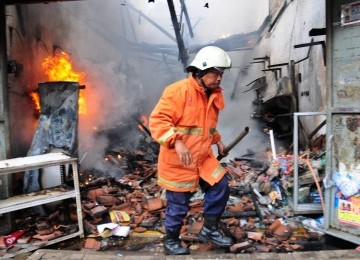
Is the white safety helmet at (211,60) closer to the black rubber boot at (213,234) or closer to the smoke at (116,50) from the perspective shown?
the black rubber boot at (213,234)

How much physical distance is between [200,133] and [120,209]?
101 inches

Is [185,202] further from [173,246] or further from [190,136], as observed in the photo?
[190,136]

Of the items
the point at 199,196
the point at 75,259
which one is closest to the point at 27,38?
the point at 199,196

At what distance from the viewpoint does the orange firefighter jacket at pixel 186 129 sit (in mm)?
3410

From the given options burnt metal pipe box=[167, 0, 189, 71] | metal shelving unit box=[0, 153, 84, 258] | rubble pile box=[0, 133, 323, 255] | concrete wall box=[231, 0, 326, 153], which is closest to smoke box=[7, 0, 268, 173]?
concrete wall box=[231, 0, 326, 153]

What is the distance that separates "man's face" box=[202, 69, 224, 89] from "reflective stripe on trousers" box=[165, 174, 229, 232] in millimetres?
1137

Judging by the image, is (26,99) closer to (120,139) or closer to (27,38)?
(27,38)

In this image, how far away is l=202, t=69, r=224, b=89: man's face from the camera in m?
3.57

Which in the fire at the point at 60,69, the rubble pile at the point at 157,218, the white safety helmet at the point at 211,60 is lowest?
the rubble pile at the point at 157,218

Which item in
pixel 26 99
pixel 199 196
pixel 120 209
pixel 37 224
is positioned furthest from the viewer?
pixel 26 99

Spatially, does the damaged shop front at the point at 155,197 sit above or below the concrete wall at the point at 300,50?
below

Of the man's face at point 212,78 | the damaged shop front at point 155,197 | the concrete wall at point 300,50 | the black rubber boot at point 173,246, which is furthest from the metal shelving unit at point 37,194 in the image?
the concrete wall at point 300,50

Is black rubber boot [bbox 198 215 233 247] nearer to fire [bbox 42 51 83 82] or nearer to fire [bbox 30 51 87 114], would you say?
fire [bbox 30 51 87 114]

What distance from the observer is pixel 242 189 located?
6.12 metres
